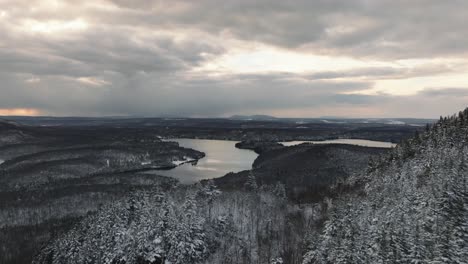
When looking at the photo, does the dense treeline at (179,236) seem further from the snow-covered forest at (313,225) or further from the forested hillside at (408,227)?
the forested hillside at (408,227)

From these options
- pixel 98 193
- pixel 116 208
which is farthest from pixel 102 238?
pixel 98 193

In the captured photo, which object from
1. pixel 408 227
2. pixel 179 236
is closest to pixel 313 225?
pixel 179 236

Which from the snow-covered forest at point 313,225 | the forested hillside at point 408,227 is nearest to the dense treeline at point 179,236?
the snow-covered forest at point 313,225

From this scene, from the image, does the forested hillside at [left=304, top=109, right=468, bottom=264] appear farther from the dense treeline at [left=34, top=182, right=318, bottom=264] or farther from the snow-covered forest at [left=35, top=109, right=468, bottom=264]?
the dense treeline at [left=34, top=182, right=318, bottom=264]

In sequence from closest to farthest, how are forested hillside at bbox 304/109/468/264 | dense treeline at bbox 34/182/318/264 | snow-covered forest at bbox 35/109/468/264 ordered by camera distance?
forested hillside at bbox 304/109/468/264 < snow-covered forest at bbox 35/109/468/264 < dense treeline at bbox 34/182/318/264

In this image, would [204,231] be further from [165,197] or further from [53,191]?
[53,191]

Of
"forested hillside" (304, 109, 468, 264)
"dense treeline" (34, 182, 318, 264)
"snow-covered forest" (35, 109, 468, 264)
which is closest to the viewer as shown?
"forested hillside" (304, 109, 468, 264)

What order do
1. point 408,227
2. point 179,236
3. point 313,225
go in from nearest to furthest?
1. point 408,227
2. point 179,236
3. point 313,225

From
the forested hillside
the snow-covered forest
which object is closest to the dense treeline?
the snow-covered forest

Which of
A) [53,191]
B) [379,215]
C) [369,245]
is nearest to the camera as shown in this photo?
[369,245]

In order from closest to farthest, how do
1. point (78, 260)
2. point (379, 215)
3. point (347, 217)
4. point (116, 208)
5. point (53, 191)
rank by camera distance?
point (347, 217)
point (379, 215)
point (78, 260)
point (116, 208)
point (53, 191)

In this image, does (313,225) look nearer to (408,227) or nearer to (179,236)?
(179,236)
